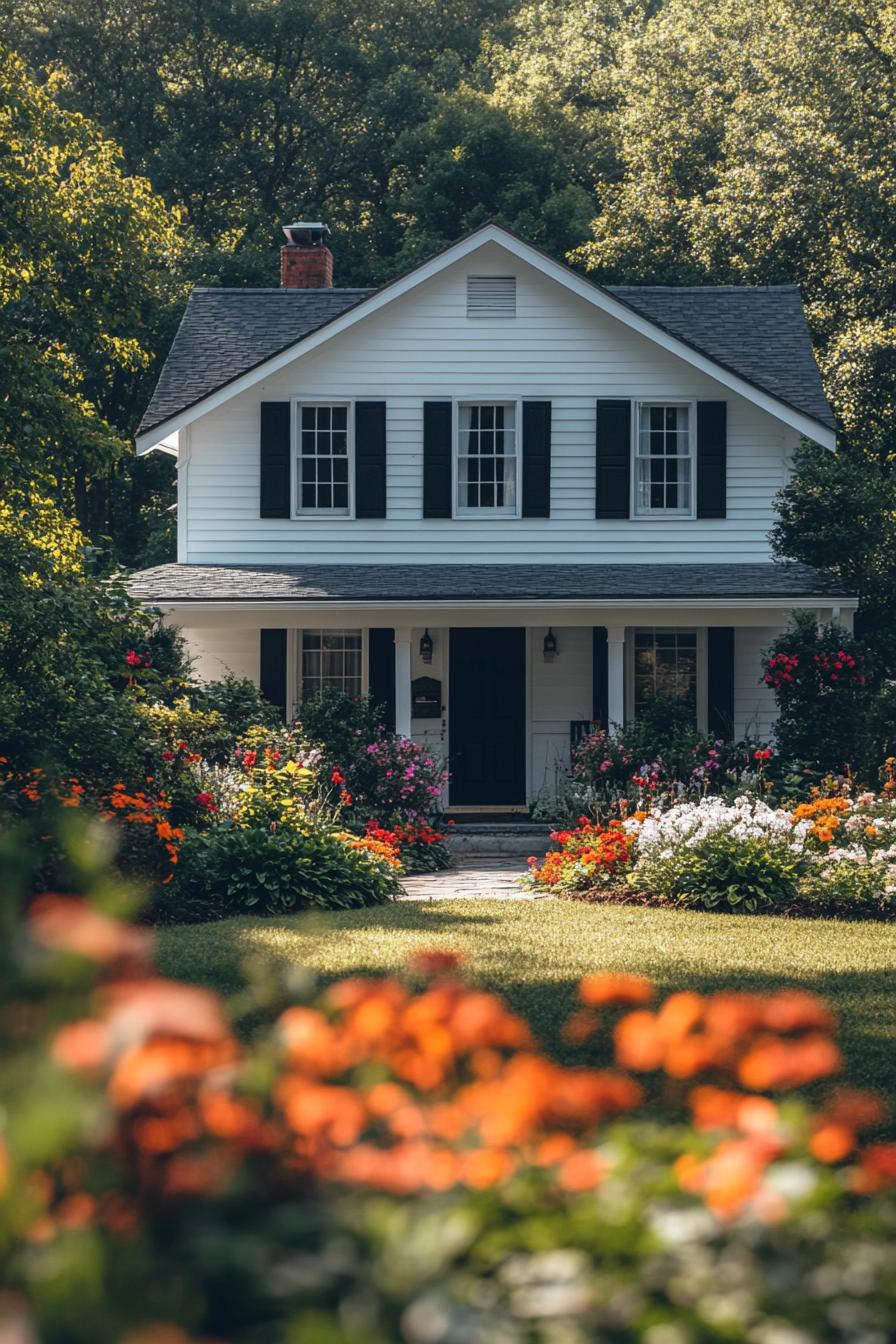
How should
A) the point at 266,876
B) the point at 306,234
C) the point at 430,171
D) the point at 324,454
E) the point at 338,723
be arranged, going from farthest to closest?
the point at 430,171
the point at 306,234
the point at 324,454
the point at 338,723
the point at 266,876

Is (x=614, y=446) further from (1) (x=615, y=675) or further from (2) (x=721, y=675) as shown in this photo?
(2) (x=721, y=675)

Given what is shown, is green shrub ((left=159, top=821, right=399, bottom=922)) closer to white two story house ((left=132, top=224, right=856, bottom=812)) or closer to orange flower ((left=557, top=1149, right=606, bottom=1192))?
white two story house ((left=132, top=224, right=856, bottom=812))

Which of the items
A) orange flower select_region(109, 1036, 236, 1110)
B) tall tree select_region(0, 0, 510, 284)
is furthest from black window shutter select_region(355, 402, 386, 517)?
orange flower select_region(109, 1036, 236, 1110)

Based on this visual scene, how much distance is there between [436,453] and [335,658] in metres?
2.89

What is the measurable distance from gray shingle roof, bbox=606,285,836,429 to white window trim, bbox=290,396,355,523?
13.0ft

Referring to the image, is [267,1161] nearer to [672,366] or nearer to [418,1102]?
[418,1102]

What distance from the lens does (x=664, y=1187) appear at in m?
2.50

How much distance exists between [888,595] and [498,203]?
50.2 ft

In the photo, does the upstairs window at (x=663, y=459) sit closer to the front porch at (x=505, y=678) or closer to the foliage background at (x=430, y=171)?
the foliage background at (x=430, y=171)

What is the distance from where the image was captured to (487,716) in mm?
20328

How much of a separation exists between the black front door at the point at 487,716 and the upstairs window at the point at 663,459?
2.35m

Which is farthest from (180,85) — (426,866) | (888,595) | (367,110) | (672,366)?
(426,866)

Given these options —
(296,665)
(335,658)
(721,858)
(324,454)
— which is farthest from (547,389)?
(721,858)

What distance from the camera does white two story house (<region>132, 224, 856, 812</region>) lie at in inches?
781
